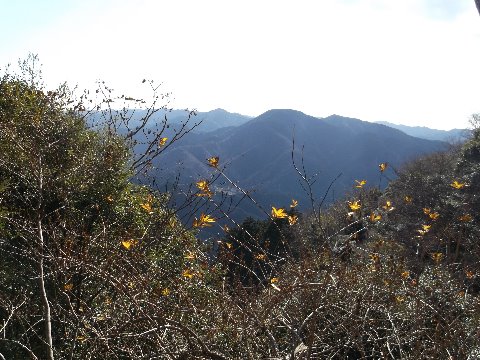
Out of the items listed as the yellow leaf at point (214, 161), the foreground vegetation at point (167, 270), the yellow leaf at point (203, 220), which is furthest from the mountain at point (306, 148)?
the yellow leaf at point (214, 161)

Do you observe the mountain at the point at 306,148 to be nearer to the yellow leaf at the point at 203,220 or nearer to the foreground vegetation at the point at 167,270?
the foreground vegetation at the point at 167,270

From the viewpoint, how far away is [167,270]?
11.6 feet

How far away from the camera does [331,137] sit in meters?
136

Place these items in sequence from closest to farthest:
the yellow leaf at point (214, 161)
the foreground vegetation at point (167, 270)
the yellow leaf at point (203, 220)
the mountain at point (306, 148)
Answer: the foreground vegetation at point (167, 270) → the yellow leaf at point (214, 161) → the yellow leaf at point (203, 220) → the mountain at point (306, 148)

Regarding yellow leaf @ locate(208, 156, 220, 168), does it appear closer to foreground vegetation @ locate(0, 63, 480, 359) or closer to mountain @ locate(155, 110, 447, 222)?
foreground vegetation @ locate(0, 63, 480, 359)

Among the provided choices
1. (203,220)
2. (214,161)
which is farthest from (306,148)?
(214,161)

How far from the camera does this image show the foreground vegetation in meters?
2.49

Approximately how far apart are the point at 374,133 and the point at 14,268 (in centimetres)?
13667

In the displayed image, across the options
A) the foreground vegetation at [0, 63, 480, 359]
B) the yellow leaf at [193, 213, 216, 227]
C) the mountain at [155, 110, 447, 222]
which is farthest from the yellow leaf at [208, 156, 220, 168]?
the mountain at [155, 110, 447, 222]

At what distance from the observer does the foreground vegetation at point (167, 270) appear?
98.2 inches

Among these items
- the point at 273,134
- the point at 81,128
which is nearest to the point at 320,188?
the point at 273,134

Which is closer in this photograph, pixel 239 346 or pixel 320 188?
pixel 239 346

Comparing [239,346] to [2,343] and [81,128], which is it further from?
[81,128]

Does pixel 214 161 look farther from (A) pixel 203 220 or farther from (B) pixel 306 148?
(B) pixel 306 148
